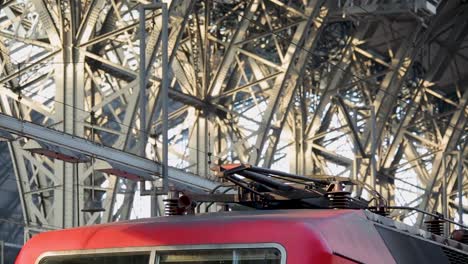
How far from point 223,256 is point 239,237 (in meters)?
0.15

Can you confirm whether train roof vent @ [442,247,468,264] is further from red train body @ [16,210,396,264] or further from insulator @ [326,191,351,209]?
red train body @ [16,210,396,264]

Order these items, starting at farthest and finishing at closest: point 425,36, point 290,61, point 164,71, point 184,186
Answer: point 425,36 → point 290,61 → point 184,186 → point 164,71

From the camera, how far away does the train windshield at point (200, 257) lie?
8.23 m

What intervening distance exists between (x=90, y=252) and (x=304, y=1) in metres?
25.6

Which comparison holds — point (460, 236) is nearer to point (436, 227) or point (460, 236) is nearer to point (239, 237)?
point (436, 227)

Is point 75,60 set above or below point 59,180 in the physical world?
above

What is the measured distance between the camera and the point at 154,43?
88.3ft

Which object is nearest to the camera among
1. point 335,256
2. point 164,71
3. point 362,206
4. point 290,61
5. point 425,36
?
point 335,256

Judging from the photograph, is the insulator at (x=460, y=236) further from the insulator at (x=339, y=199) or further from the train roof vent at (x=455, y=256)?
the insulator at (x=339, y=199)

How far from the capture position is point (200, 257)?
330 inches

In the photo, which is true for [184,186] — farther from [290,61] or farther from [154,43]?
[290,61]

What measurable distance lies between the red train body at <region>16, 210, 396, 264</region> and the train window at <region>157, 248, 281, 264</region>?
0.8 inches

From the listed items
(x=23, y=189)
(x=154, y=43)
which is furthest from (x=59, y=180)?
(x=154, y=43)

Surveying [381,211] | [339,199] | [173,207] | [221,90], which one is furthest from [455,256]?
[221,90]
